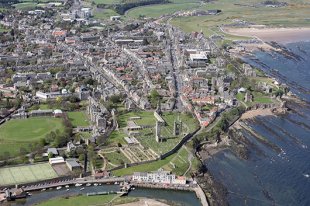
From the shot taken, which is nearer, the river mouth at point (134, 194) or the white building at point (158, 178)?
the river mouth at point (134, 194)

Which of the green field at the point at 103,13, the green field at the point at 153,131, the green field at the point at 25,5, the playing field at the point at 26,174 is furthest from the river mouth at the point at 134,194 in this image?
the green field at the point at 25,5

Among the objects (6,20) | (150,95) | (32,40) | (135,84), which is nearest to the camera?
(150,95)

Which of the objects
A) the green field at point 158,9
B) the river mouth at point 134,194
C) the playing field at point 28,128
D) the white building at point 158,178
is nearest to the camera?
the river mouth at point 134,194

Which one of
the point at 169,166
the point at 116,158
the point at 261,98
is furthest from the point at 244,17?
the point at 169,166

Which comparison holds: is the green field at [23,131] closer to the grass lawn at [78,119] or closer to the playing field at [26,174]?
the grass lawn at [78,119]

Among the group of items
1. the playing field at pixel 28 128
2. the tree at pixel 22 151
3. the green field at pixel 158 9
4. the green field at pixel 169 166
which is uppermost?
the green field at pixel 158 9

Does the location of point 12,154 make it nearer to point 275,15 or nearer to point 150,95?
point 150,95

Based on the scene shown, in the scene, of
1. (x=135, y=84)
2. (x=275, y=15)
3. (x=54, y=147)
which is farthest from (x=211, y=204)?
(x=275, y=15)
